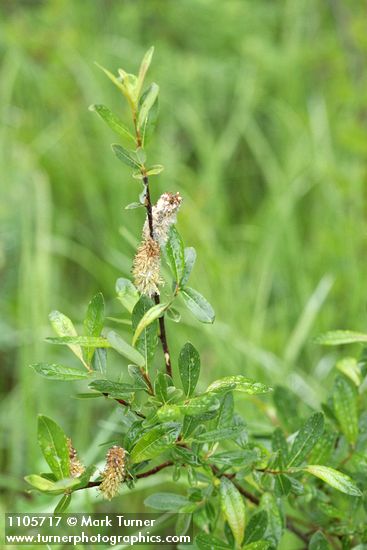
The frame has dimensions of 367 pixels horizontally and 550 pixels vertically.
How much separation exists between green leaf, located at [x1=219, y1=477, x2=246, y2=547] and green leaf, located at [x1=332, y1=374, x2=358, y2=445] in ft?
0.47

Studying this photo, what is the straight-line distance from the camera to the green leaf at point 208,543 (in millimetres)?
499

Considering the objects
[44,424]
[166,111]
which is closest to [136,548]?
[44,424]

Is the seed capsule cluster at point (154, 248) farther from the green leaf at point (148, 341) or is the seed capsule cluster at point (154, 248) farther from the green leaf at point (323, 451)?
the green leaf at point (323, 451)

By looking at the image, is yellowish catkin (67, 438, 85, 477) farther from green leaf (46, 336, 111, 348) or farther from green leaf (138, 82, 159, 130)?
green leaf (138, 82, 159, 130)

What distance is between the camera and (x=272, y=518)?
546mm

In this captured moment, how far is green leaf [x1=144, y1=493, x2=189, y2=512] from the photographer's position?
55 cm

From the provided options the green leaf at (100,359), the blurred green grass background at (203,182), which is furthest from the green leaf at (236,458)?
the blurred green grass background at (203,182)

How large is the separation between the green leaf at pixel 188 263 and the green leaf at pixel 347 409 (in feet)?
0.67

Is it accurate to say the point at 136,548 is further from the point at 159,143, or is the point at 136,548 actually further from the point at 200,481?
the point at 159,143

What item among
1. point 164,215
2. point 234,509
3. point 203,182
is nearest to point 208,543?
point 234,509

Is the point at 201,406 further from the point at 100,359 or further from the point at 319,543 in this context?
the point at 319,543

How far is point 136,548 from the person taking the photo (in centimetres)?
104

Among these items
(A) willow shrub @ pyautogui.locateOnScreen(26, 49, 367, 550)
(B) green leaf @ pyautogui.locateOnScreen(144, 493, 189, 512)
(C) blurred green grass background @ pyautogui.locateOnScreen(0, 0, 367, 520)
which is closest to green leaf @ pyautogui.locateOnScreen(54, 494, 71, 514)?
(A) willow shrub @ pyautogui.locateOnScreen(26, 49, 367, 550)

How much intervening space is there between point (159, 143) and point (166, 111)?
1.26 ft
